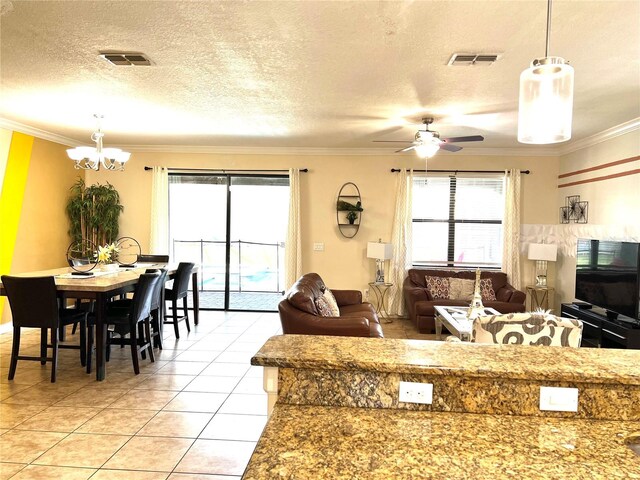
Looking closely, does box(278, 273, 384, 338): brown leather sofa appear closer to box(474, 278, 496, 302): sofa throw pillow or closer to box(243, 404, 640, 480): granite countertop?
box(243, 404, 640, 480): granite countertop

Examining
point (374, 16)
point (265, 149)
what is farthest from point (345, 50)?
point (265, 149)

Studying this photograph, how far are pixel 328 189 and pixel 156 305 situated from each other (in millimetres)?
3403

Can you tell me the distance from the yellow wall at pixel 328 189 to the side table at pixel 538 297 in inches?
47.1

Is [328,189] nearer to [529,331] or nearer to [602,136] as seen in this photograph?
[602,136]

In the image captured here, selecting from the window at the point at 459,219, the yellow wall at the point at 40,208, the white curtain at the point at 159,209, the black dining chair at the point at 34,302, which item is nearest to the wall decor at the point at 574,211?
the window at the point at 459,219

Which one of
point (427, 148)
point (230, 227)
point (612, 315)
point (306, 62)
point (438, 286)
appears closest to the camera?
point (306, 62)

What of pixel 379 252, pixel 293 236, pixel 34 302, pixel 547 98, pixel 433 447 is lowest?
pixel 34 302

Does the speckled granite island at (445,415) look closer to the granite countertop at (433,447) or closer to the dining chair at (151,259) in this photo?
the granite countertop at (433,447)

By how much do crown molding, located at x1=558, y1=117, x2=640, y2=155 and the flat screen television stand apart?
130cm

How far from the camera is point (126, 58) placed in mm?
3279

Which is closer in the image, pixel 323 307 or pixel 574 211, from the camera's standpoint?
pixel 323 307

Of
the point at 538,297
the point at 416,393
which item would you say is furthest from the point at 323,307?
the point at 538,297

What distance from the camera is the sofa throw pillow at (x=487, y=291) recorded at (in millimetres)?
6371

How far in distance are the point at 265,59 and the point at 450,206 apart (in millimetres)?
4646
